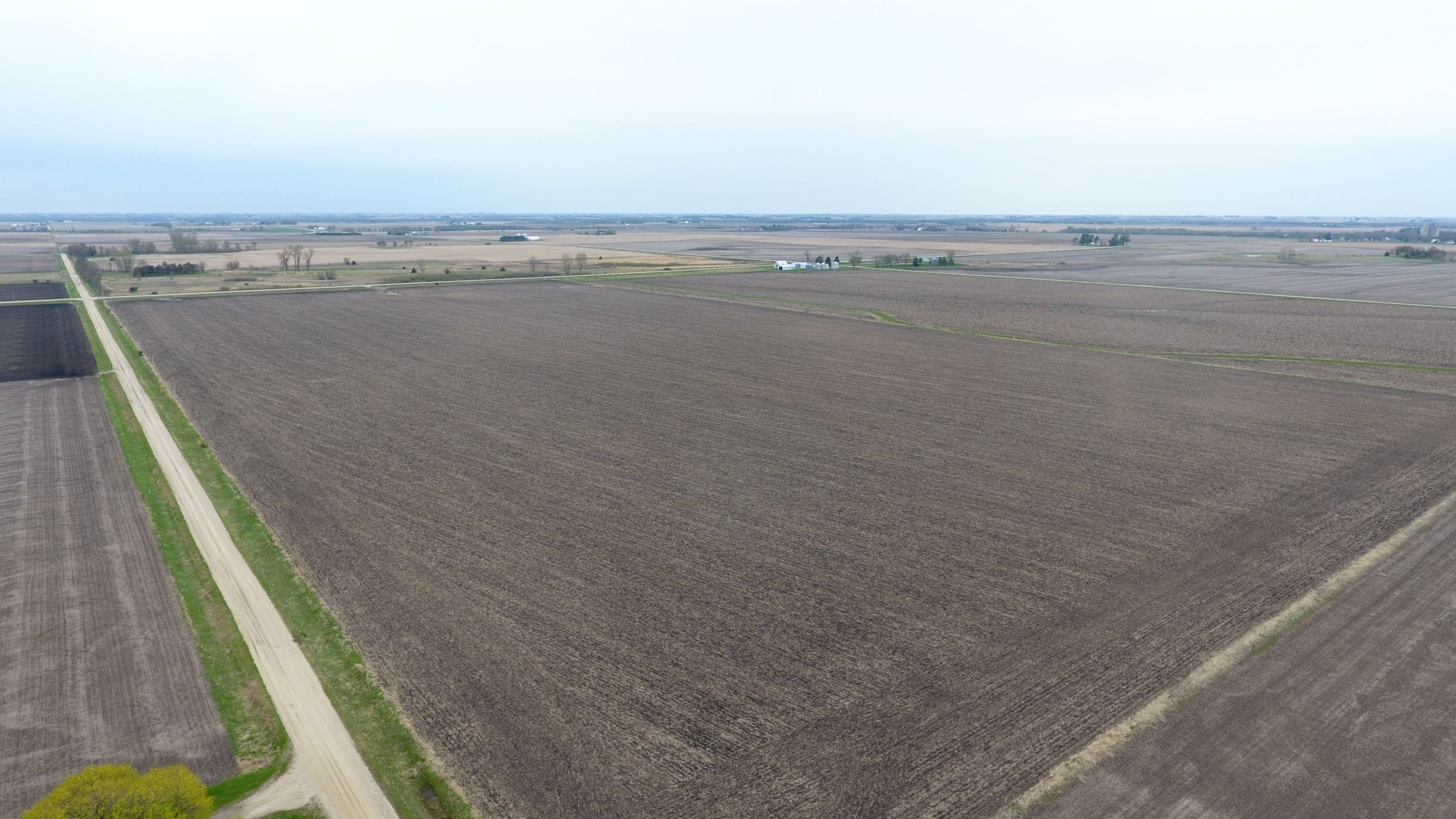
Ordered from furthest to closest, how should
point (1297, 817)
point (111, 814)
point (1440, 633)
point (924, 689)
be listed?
point (1440, 633) → point (924, 689) → point (1297, 817) → point (111, 814)

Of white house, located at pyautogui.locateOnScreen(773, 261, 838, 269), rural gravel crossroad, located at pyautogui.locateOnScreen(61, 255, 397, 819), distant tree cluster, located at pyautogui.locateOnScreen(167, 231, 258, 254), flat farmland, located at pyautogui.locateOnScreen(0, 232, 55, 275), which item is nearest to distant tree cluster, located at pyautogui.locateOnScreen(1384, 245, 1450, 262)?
white house, located at pyautogui.locateOnScreen(773, 261, 838, 269)

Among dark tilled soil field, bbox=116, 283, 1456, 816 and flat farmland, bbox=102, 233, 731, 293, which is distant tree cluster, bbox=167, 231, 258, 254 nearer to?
flat farmland, bbox=102, 233, 731, 293

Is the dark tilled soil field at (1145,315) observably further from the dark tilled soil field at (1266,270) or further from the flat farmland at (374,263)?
Answer: the flat farmland at (374,263)

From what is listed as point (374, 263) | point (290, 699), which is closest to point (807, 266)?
point (374, 263)

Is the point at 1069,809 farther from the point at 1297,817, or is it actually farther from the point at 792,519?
the point at 792,519

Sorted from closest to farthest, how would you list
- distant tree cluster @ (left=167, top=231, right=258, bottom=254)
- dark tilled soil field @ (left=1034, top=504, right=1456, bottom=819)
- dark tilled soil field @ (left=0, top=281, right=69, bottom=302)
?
1. dark tilled soil field @ (left=1034, top=504, right=1456, bottom=819)
2. dark tilled soil field @ (left=0, top=281, right=69, bottom=302)
3. distant tree cluster @ (left=167, top=231, right=258, bottom=254)

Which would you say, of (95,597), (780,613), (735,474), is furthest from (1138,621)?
(95,597)

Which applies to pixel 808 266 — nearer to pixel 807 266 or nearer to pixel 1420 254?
pixel 807 266
